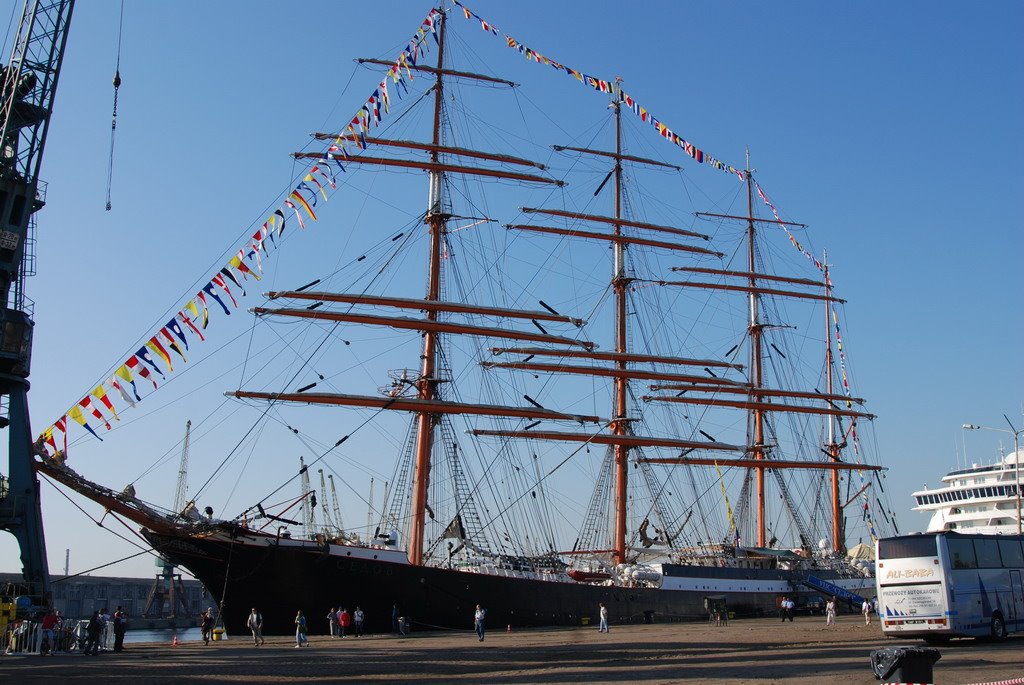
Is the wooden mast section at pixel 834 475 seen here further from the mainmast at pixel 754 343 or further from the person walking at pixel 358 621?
the person walking at pixel 358 621

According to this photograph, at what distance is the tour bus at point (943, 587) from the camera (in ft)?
83.7

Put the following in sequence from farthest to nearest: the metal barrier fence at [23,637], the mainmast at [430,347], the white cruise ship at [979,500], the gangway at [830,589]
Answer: the white cruise ship at [979,500]
the gangway at [830,589]
the mainmast at [430,347]
the metal barrier fence at [23,637]

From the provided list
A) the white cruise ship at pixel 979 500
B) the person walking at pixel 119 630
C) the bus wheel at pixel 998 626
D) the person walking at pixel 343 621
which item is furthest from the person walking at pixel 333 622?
the white cruise ship at pixel 979 500

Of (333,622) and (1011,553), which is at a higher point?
(1011,553)

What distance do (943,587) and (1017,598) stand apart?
475cm

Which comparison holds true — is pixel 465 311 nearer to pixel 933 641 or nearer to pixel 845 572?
pixel 933 641

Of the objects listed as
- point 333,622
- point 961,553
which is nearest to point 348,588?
point 333,622

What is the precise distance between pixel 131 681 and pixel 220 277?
14.1m

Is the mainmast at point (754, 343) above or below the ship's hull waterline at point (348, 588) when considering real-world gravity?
above

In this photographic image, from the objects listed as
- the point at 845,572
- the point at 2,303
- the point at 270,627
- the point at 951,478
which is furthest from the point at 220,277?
the point at 951,478

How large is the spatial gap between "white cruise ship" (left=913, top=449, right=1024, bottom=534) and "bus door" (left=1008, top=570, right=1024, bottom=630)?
124 feet

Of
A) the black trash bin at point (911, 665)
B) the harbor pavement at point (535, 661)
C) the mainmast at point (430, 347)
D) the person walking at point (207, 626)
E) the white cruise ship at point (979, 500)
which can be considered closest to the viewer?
the black trash bin at point (911, 665)

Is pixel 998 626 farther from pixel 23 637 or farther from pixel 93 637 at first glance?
pixel 23 637

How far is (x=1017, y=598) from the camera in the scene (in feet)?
93.5
